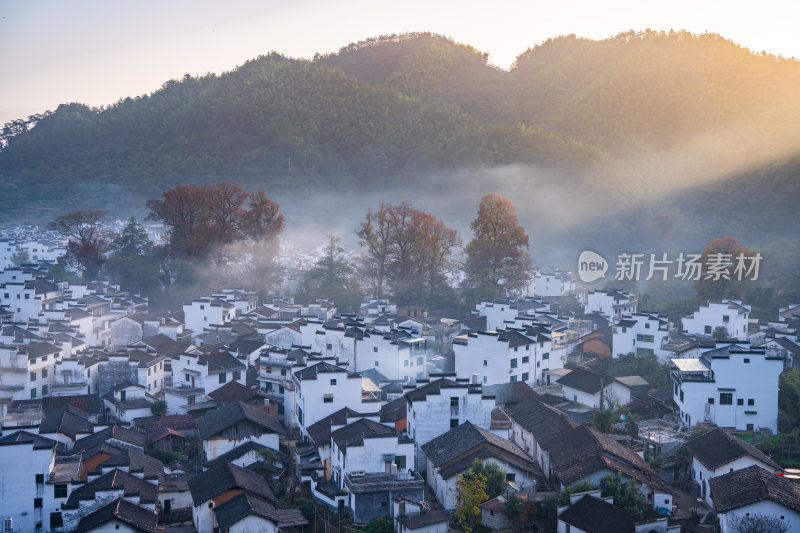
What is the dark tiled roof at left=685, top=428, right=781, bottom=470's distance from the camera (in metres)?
11.3

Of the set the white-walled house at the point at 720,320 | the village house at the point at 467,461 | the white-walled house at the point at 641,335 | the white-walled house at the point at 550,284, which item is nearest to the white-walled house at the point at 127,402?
the village house at the point at 467,461

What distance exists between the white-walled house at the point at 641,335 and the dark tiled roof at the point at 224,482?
988 cm

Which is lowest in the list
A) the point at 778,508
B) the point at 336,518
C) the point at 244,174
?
the point at 336,518

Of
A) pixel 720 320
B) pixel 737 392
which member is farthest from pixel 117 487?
pixel 720 320

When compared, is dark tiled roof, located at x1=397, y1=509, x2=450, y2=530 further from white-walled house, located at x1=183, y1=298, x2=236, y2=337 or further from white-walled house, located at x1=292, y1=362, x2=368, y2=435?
white-walled house, located at x1=183, y1=298, x2=236, y2=337

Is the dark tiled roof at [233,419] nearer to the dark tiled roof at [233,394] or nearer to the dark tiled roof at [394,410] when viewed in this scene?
the dark tiled roof at [233,394]

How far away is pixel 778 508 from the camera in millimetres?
9711

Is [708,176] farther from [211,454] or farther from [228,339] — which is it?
[211,454]

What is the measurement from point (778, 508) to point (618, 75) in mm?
46209

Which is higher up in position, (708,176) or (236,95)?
(236,95)

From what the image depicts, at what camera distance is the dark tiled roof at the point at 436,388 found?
1274cm

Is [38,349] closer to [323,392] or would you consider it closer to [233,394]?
[233,394]

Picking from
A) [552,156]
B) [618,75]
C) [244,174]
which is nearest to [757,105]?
[618,75]

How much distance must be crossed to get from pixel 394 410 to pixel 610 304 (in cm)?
1023
